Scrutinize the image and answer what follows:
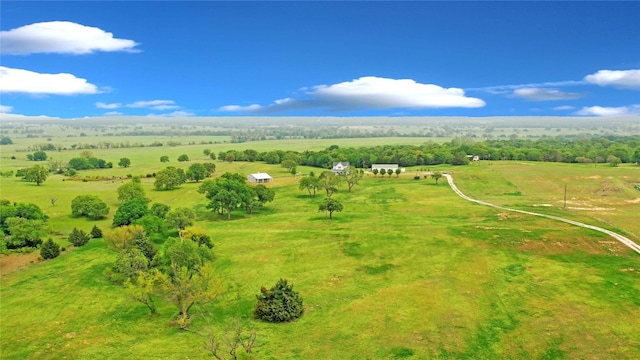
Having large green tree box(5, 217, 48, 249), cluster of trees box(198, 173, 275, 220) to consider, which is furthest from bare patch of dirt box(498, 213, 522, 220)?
large green tree box(5, 217, 48, 249)

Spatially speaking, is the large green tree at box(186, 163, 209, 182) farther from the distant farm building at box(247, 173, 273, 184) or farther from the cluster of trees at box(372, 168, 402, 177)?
the cluster of trees at box(372, 168, 402, 177)

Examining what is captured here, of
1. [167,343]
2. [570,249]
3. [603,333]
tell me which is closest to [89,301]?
[167,343]

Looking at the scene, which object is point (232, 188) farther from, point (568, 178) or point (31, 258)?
point (568, 178)

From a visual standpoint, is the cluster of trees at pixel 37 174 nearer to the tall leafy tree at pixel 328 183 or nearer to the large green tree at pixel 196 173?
the large green tree at pixel 196 173

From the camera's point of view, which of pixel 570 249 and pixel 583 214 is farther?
pixel 583 214

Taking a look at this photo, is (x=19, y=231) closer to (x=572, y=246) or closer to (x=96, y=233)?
(x=96, y=233)
